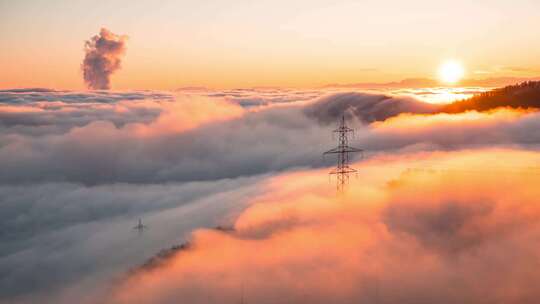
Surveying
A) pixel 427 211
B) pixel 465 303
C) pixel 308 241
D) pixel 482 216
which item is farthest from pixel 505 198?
pixel 308 241

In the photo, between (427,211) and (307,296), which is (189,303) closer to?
(307,296)

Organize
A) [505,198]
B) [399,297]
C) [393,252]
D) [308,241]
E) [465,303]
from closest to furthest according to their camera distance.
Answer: [465,303] < [399,297] < [393,252] < [505,198] < [308,241]

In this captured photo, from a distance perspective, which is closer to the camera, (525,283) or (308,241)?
(525,283)

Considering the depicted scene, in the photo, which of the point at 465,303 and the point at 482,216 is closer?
the point at 465,303

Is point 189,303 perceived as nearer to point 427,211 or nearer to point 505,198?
point 427,211

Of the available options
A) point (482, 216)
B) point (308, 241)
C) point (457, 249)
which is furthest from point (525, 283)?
point (308, 241)

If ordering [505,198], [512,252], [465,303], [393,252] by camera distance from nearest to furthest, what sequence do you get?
[465,303] < [512,252] < [393,252] < [505,198]

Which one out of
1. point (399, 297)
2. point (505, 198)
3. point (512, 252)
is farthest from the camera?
point (505, 198)

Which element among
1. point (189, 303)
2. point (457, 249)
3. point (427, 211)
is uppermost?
point (427, 211)

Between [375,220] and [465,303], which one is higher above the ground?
[375,220]
